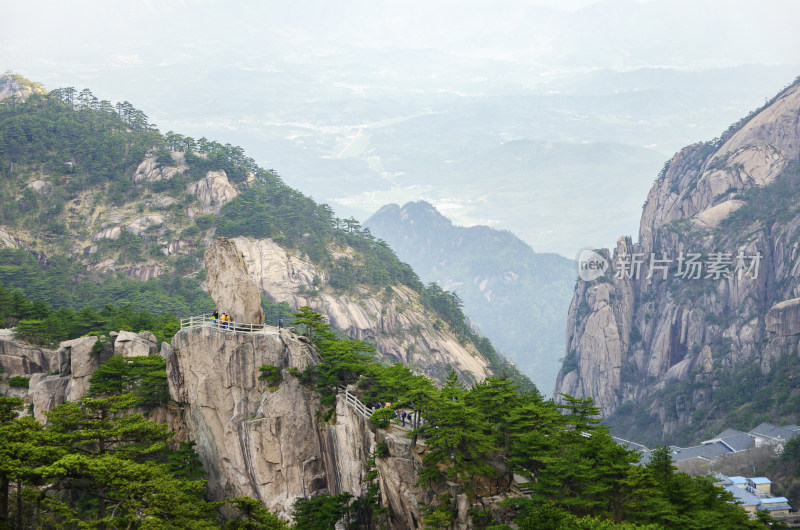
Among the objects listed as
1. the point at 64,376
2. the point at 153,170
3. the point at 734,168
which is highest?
the point at 153,170

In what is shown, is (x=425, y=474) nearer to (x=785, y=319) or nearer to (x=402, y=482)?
(x=402, y=482)

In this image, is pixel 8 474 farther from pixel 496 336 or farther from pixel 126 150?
pixel 496 336

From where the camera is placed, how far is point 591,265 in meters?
113

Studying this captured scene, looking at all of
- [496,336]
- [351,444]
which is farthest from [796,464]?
[496,336]

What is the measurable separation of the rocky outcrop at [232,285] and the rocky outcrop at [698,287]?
5797 centimetres

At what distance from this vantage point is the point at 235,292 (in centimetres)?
4438

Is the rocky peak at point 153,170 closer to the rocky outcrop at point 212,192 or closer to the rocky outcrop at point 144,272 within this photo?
the rocky outcrop at point 212,192

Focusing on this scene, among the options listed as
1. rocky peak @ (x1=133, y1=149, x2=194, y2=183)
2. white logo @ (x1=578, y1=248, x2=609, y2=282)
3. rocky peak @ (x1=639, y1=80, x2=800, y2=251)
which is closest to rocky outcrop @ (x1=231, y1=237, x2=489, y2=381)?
rocky peak @ (x1=133, y1=149, x2=194, y2=183)

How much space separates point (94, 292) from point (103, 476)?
5047cm

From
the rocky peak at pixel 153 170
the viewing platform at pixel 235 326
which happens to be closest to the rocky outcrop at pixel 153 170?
the rocky peak at pixel 153 170

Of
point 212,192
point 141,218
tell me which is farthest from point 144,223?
point 212,192

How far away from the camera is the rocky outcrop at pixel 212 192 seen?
309 feet

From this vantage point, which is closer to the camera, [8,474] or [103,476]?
[8,474]

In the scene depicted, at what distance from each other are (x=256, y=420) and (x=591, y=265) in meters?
79.8
